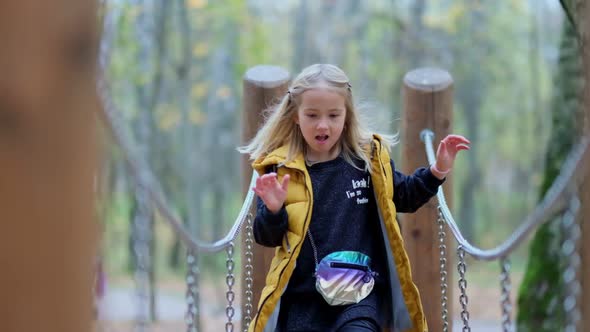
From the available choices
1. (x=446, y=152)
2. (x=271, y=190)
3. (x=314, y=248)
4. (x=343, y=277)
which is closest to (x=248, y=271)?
(x=314, y=248)

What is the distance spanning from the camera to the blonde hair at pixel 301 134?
11.5 feet

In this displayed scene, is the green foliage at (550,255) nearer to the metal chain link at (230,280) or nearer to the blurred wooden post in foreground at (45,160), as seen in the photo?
the metal chain link at (230,280)

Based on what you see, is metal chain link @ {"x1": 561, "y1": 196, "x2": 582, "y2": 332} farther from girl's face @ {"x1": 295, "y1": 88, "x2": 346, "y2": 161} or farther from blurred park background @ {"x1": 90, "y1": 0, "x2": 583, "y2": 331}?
blurred park background @ {"x1": 90, "y1": 0, "x2": 583, "y2": 331}

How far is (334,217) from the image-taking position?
3.46 metres

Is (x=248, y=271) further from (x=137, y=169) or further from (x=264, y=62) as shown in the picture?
(x=264, y=62)

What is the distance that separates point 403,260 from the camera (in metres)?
3.42

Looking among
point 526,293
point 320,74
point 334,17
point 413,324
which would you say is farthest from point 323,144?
point 334,17

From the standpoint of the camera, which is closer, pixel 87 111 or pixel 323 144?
pixel 87 111

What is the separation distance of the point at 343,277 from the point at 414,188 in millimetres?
460

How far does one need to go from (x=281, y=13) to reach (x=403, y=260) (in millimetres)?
18195

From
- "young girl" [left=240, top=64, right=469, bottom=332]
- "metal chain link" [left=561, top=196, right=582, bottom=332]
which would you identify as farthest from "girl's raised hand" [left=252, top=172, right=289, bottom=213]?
"metal chain link" [left=561, top=196, right=582, bottom=332]

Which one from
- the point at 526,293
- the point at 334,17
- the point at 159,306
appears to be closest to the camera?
the point at 526,293

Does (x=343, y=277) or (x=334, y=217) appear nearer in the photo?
(x=343, y=277)

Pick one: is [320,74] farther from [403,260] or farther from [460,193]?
[460,193]
